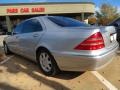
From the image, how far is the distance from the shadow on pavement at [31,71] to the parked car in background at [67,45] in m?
0.25

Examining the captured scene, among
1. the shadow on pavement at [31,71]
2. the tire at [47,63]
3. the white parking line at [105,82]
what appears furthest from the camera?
the tire at [47,63]

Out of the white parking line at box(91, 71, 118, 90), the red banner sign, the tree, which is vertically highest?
the white parking line at box(91, 71, 118, 90)

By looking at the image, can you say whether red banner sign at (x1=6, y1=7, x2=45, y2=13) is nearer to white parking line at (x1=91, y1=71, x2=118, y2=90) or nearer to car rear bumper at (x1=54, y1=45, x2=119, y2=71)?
white parking line at (x1=91, y1=71, x2=118, y2=90)

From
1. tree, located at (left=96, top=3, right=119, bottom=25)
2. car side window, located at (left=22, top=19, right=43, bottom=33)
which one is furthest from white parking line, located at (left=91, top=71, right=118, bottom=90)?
tree, located at (left=96, top=3, right=119, bottom=25)

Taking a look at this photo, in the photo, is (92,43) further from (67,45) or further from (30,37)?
(30,37)

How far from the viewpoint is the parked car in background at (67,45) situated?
5164 mm

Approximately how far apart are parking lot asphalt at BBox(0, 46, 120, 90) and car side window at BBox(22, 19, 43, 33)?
1084mm

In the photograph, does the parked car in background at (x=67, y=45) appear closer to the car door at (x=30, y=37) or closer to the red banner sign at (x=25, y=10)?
the car door at (x=30, y=37)

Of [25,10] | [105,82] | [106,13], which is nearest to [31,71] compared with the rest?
[105,82]

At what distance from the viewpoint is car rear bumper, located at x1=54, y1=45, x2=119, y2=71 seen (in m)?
5.13

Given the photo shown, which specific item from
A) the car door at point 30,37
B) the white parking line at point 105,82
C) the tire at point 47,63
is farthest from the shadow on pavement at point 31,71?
the white parking line at point 105,82

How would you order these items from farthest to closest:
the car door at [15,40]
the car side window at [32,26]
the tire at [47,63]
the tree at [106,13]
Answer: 1. the tree at [106,13]
2. the car door at [15,40]
3. the car side window at [32,26]
4. the tire at [47,63]

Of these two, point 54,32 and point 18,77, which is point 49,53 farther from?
point 18,77

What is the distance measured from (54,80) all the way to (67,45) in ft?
3.27
